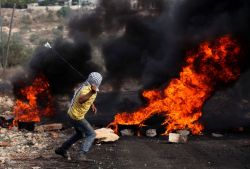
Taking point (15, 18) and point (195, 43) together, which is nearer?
point (195, 43)

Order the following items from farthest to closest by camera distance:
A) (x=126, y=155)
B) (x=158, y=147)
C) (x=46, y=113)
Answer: (x=46, y=113)
(x=158, y=147)
(x=126, y=155)

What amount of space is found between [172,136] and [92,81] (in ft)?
12.2

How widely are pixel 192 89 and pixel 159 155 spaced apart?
4.80m

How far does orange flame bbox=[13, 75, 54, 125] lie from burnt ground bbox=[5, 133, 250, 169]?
163 inches

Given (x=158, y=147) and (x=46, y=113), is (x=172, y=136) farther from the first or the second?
(x=46, y=113)

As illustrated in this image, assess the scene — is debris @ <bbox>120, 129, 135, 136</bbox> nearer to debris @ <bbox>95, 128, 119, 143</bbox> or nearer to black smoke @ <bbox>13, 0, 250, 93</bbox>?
debris @ <bbox>95, 128, 119, 143</bbox>

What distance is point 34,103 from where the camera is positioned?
674 inches

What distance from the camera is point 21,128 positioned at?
15.5m

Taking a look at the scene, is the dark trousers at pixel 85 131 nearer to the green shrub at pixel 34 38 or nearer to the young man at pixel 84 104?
the young man at pixel 84 104

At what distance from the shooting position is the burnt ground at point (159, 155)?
9.75 metres

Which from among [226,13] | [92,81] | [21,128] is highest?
[226,13]

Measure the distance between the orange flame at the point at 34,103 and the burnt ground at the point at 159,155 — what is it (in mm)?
4134

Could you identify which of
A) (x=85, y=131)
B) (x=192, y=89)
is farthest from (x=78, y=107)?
(x=192, y=89)

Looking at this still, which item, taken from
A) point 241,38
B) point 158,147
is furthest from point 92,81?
point 241,38
